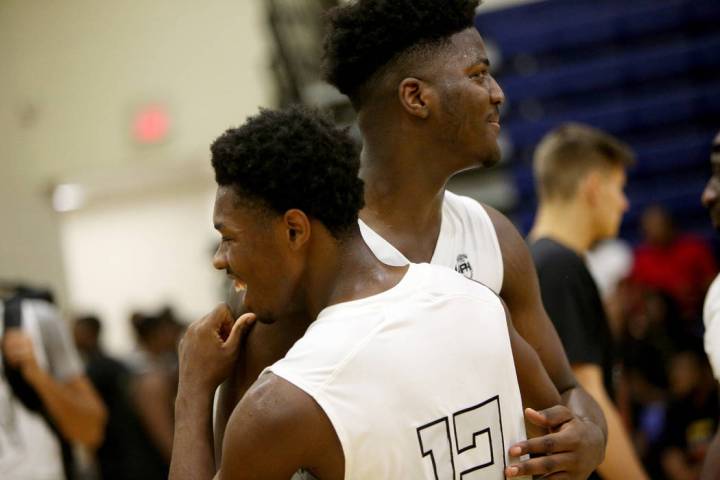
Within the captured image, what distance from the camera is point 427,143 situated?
2412 mm

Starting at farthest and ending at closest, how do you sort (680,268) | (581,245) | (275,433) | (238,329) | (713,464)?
(680,268) < (581,245) < (713,464) < (238,329) < (275,433)

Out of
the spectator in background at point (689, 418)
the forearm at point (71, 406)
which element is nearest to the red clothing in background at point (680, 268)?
the spectator in background at point (689, 418)

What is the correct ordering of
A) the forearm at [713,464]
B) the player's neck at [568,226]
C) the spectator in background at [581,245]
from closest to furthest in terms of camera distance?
1. the forearm at [713,464]
2. the spectator in background at [581,245]
3. the player's neck at [568,226]

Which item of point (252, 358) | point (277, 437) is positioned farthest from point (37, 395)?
point (277, 437)

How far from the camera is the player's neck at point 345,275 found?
6.63ft

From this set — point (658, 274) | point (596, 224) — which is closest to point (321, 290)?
point (596, 224)

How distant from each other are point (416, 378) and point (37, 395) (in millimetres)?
2284

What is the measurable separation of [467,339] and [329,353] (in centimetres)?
27

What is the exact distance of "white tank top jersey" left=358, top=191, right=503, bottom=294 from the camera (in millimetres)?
2439

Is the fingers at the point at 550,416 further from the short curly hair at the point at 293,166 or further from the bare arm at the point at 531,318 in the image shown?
the short curly hair at the point at 293,166

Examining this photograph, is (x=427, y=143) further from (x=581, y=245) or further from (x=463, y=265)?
(x=581, y=245)

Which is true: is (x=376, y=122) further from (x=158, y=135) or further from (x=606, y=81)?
(x=158, y=135)

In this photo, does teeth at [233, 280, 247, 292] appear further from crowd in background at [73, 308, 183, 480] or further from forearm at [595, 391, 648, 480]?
crowd in background at [73, 308, 183, 480]

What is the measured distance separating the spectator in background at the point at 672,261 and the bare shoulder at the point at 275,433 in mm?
6047
